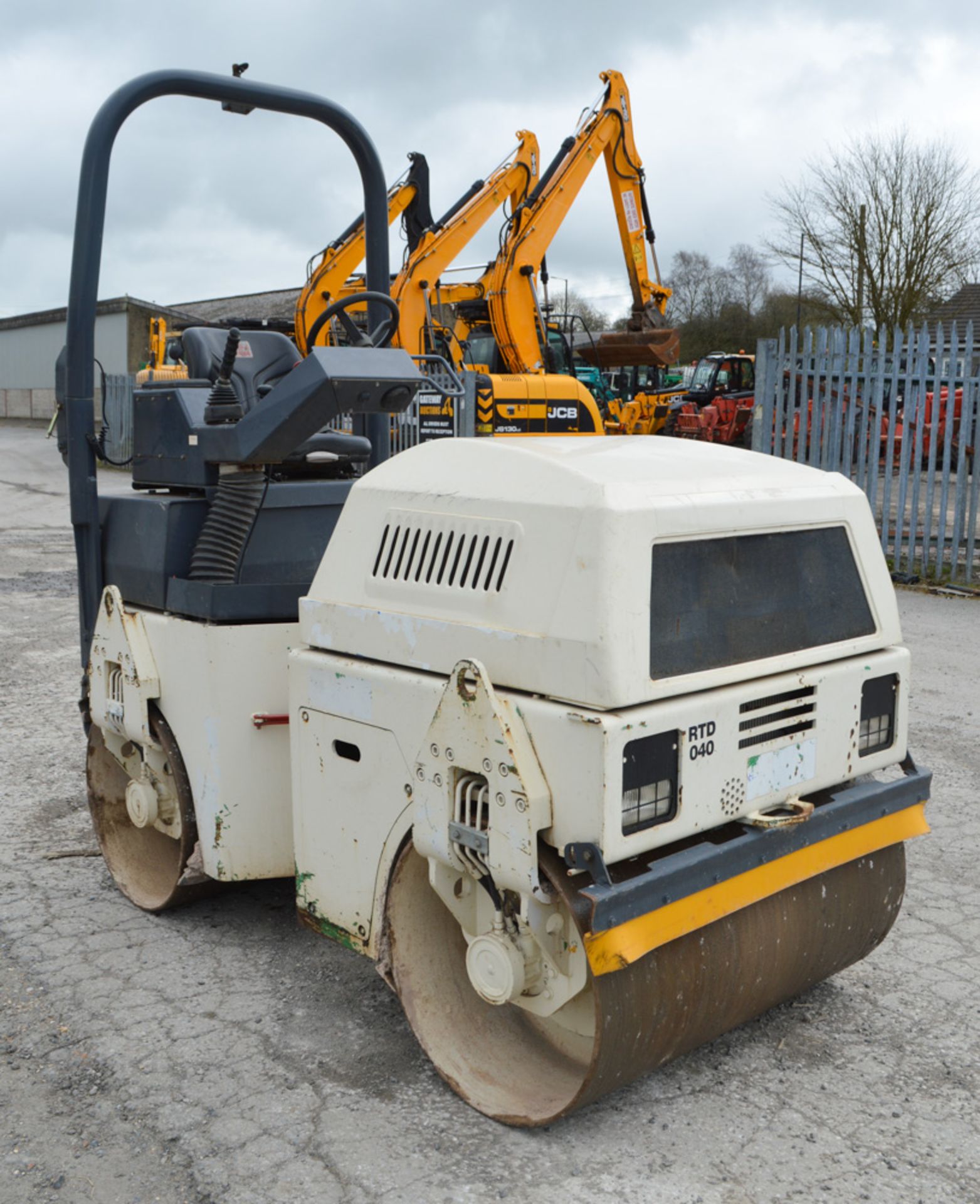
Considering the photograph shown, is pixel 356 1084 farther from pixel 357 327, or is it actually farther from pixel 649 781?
pixel 357 327

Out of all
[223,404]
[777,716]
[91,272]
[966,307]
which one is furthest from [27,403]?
[777,716]

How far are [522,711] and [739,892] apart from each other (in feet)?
2.15

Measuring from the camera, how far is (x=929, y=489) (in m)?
10.7

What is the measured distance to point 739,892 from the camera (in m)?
→ 2.70

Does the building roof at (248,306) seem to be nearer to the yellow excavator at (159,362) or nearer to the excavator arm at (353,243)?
the yellow excavator at (159,362)

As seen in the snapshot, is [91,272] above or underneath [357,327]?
above

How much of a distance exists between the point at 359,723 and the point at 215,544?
2.76 feet

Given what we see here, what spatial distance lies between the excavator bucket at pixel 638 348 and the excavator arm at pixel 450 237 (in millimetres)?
2259

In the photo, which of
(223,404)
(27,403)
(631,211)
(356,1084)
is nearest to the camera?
(356,1084)

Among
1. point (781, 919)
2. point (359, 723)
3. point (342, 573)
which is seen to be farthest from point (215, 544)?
point (781, 919)

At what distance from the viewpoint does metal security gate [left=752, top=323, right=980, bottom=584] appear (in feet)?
34.0

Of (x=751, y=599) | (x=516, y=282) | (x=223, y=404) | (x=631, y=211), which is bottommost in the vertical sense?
(x=751, y=599)

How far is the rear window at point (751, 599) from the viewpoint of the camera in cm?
258

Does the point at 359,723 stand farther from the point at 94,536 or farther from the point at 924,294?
the point at 924,294
